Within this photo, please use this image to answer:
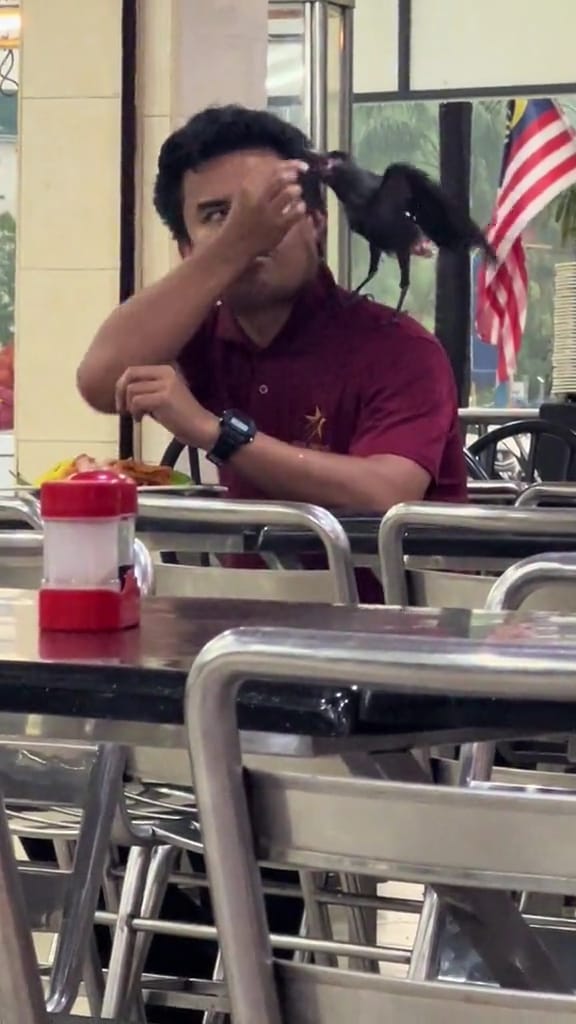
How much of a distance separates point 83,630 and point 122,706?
0.92ft

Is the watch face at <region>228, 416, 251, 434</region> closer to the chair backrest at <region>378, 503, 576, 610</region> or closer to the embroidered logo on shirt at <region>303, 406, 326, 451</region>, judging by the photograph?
the embroidered logo on shirt at <region>303, 406, 326, 451</region>

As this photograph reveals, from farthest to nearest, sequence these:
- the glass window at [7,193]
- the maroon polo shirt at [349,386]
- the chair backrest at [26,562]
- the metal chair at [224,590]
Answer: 1. the glass window at [7,193]
2. the maroon polo shirt at [349,386]
3. the metal chair at [224,590]
4. the chair backrest at [26,562]

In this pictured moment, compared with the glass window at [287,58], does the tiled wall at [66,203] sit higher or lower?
lower

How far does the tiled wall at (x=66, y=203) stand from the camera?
4.68 meters

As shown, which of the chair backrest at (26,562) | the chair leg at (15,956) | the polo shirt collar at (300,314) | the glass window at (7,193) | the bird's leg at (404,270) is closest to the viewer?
the chair leg at (15,956)

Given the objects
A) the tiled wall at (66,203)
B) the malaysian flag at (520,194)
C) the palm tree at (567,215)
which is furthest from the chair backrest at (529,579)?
the malaysian flag at (520,194)

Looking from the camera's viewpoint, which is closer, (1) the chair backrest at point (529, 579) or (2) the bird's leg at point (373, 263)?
(1) the chair backrest at point (529, 579)

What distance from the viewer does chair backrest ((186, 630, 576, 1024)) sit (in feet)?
2.46

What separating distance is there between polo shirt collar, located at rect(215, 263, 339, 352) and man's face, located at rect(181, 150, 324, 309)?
2cm

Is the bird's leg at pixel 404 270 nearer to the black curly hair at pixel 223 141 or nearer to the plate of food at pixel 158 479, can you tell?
the black curly hair at pixel 223 141

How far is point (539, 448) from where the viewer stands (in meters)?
5.14

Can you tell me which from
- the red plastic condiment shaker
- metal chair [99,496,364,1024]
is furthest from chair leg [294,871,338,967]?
the red plastic condiment shaker

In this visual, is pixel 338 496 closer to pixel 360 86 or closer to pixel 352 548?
pixel 352 548

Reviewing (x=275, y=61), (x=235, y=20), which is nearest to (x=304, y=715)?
(x=235, y=20)
